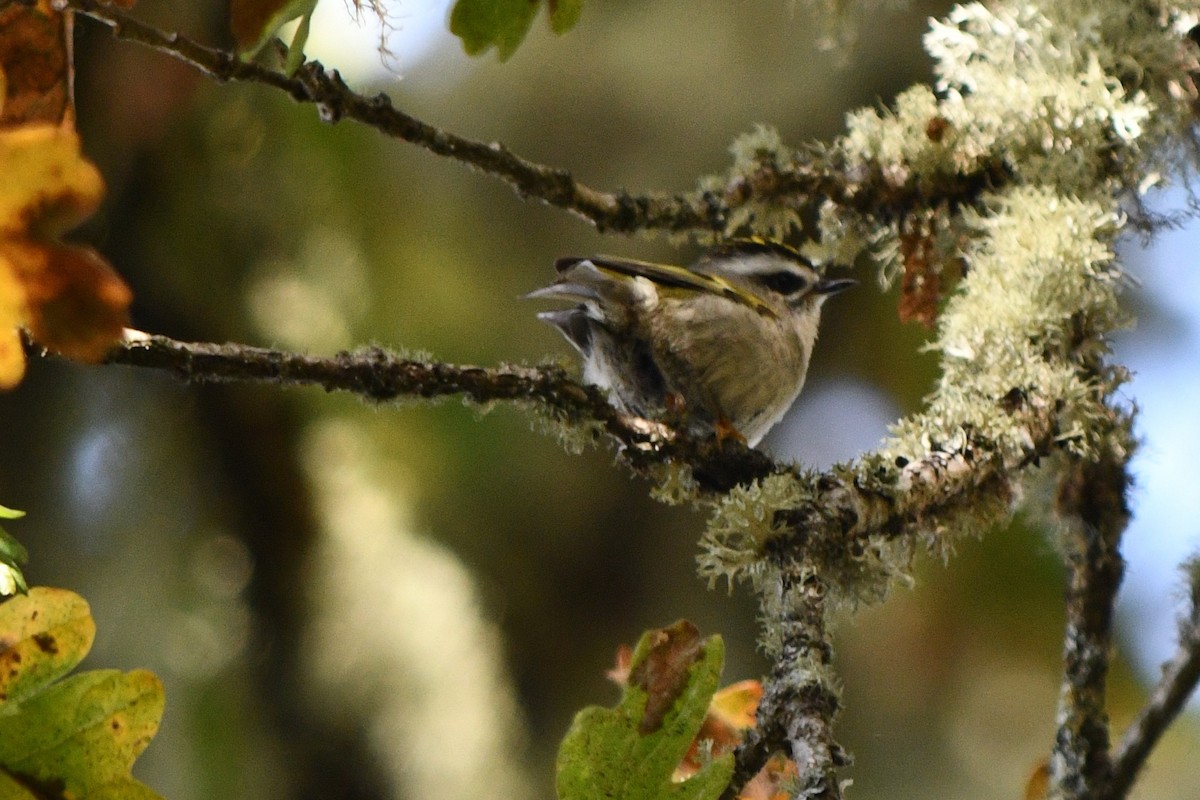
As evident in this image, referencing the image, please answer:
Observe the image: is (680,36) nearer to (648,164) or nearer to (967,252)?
(648,164)

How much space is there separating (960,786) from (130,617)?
7.01ft

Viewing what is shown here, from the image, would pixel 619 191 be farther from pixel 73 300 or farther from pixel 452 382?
pixel 73 300

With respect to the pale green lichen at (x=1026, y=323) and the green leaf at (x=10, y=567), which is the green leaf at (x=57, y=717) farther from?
Result: the pale green lichen at (x=1026, y=323)

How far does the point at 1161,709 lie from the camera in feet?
4.69

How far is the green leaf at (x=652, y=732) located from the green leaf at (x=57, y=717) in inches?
10.4

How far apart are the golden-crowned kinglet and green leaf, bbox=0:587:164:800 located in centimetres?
114

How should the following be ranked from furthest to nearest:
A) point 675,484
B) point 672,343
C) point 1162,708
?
point 672,343, point 1162,708, point 675,484

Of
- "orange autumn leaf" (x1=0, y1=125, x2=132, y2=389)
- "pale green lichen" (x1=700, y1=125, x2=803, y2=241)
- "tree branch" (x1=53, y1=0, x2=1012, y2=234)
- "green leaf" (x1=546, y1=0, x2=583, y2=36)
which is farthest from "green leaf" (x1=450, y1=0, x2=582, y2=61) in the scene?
"pale green lichen" (x1=700, y1=125, x2=803, y2=241)

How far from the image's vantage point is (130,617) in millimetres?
2564

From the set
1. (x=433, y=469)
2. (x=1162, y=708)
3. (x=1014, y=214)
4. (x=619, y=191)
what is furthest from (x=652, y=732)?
(x=433, y=469)

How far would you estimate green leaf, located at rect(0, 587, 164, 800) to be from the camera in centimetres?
69

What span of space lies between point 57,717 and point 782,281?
1.84 meters

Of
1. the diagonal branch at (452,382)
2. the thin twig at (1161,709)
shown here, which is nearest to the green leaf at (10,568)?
the diagonal branch at (452,382)

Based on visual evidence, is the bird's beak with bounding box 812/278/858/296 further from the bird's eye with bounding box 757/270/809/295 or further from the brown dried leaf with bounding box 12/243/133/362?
the brown dried leaf with bounding box 12/243/133/362
